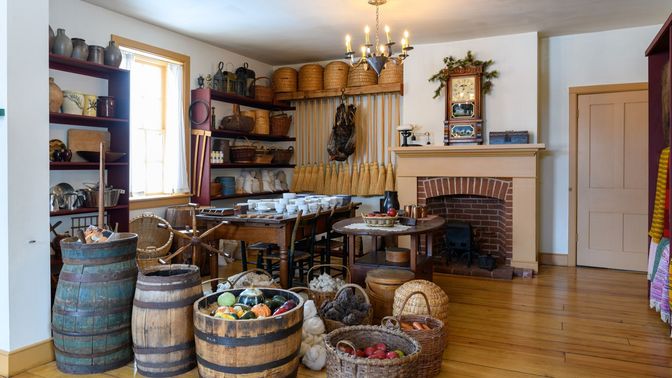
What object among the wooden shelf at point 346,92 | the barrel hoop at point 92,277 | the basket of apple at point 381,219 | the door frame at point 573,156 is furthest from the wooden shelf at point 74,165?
the door frame at point 573,156

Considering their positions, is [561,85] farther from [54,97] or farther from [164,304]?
[54,97]

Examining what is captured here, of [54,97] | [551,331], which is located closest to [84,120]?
[54,97]

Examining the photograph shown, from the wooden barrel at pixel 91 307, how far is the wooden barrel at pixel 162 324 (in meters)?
0.21

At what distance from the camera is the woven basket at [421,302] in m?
3.03

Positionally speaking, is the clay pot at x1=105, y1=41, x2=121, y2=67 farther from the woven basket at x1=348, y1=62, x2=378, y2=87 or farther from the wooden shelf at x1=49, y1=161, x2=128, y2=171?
the woven basket at x1=348, y1=62, x2=378, y2=87

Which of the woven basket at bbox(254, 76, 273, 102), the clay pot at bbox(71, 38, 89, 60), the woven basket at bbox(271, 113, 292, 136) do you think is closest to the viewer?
the clay pot at bbox(71, 38, 89, 60)

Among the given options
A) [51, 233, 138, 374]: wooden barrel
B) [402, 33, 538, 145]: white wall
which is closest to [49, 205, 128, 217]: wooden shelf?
[51, 233, 138, 374]: wooden barrel

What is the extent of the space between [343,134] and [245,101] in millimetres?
1371

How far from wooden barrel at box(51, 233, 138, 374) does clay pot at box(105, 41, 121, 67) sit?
2244 mm

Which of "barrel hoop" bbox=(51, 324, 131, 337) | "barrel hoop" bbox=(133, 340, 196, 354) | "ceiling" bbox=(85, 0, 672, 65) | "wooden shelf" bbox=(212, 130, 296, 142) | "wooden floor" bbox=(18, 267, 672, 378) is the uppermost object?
"ceiling" bbox=(85, 0, 672, 65)

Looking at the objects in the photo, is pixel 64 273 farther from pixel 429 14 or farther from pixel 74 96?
pixel 429 14

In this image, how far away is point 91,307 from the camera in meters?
2.65

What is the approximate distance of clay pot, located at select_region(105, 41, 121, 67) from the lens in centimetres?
435

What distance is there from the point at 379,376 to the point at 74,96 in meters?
3.49
